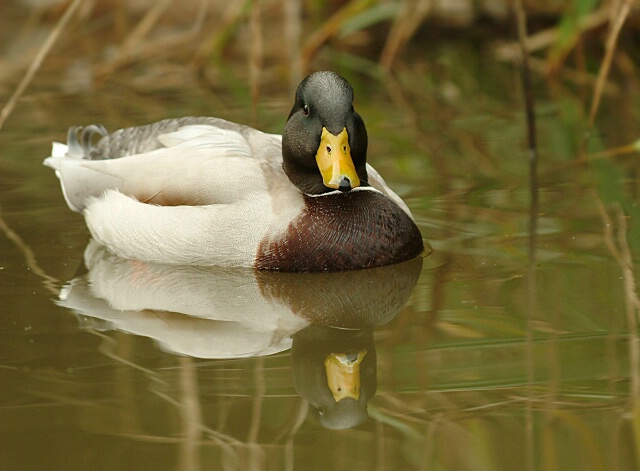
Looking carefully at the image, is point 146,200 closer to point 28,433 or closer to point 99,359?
point 99,359

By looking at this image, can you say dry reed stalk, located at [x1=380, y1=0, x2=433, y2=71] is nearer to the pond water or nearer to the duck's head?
the pond water

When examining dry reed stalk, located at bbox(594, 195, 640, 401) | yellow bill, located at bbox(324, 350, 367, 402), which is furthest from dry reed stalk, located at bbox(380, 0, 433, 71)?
yellow bill, located at bbox(324, 350, 367, 402)

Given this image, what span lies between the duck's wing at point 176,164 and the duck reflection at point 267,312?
1.22 ft

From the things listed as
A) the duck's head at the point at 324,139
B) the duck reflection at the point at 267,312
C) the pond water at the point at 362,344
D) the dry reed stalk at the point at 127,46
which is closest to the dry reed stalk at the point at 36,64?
the pond water at the point at 362,344

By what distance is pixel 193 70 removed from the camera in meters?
11.7

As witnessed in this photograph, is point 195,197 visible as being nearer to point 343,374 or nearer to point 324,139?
point 324,139

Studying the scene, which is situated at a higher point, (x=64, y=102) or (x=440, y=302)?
(x=64, y=102)

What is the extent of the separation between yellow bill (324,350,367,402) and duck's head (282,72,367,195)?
43.1 inches

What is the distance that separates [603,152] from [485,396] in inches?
167

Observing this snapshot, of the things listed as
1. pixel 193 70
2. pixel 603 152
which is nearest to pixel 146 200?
pixel 603 152

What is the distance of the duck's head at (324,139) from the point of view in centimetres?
559

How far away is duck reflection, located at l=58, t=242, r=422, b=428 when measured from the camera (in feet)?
14.6

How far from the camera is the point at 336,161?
5.58 metres

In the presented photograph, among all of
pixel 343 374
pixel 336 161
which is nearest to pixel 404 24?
pixel 336 161
